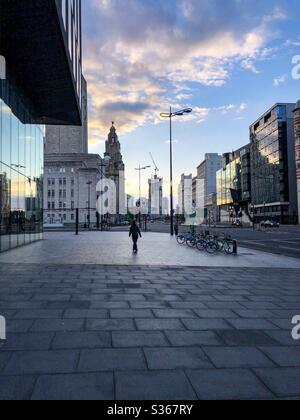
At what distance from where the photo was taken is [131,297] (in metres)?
8.34

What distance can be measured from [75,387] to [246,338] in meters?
Answer: 2.84

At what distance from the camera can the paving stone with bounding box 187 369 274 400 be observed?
3605 mm

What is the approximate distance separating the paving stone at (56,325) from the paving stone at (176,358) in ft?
5.33

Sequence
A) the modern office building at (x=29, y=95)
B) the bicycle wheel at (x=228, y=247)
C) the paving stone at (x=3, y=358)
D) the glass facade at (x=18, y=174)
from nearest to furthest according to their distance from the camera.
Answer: the paving stone at (x=3, y=358), the modern office building at (x=29, y=95), the glass facade at (x=18, y=174), the bicycle wheel at (x=228, y=247)

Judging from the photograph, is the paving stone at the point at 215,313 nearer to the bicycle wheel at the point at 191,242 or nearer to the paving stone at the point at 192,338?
the paving stone at the point at 192,338

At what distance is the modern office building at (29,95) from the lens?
14200 millimetres

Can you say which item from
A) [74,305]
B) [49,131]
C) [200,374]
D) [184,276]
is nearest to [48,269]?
[184,276]

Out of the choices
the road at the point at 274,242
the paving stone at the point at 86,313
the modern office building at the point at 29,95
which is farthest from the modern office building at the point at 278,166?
the paving stone at the point at 86,313

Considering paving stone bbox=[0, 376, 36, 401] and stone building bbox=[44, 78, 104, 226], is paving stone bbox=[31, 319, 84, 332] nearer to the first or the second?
paving stone bbox=[0, 376, 36, 401]

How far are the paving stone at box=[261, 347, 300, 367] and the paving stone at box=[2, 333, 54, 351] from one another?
10.0ft

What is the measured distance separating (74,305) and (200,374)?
396 cm

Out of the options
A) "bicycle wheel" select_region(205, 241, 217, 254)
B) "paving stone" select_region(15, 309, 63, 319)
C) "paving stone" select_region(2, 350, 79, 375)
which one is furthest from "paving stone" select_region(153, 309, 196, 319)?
"bicycle wheel" select_region(205, 241, 217, 254)
